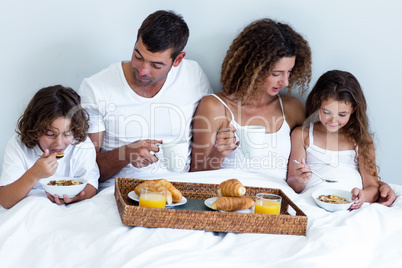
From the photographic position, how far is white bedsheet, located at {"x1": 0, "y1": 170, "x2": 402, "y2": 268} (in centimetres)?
133

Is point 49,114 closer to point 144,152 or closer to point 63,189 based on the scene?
point 63,189

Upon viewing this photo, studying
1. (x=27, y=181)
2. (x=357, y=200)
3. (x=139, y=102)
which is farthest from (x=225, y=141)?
(x=27, y=181)

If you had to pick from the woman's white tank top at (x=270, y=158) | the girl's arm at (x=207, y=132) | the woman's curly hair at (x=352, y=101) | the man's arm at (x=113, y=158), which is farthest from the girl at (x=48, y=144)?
the woman's curly hair at (x=352, y=101)

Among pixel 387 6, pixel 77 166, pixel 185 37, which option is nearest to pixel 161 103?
pixel 185 37

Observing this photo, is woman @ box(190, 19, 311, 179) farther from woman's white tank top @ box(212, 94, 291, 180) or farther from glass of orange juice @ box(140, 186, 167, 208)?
glass of orange juice @ box(140, 186, 167, 208)

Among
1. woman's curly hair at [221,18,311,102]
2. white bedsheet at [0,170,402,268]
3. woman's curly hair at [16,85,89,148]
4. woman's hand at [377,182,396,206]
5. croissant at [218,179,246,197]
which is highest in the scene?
woman's curly hair at [221,18,311,102]

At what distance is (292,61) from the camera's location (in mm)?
2225

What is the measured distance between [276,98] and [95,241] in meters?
1.32

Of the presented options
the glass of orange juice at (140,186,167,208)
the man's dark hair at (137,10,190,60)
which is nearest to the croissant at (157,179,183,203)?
the glass of orange juice at (140,186,167,208)

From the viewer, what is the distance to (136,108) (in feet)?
7.21

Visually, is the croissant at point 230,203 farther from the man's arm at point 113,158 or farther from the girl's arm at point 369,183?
the girl's arm at point 369,183

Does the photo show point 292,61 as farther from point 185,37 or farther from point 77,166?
point 77,166

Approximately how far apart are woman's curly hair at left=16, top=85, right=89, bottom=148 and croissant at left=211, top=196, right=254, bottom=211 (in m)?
0.71

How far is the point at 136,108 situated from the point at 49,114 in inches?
18.1
